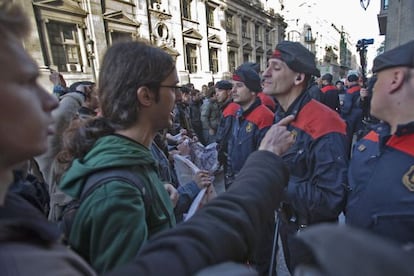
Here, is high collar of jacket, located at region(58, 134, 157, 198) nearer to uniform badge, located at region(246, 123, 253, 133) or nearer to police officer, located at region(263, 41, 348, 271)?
police officer, located at region(263, 41, 348, 271)

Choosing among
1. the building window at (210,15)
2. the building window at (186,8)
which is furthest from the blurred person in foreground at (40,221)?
the building window at (210,15)

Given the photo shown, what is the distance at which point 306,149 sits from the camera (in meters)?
2.10

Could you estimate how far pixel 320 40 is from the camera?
178 feet

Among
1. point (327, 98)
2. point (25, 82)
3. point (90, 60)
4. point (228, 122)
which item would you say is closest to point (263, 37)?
point (90, 60)

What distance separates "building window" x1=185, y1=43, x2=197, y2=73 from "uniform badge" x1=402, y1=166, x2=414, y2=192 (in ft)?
61.8

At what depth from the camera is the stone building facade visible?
11523 millimetres

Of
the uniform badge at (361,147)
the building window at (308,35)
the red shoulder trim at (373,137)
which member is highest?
Result: the building window at (308,35)

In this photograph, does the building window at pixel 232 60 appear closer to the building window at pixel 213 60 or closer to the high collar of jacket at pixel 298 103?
the building window at pixel 213 60

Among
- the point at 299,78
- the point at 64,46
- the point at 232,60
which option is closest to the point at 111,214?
the point at 299,78

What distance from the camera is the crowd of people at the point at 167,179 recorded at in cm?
62

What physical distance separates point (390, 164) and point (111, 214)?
1.57m

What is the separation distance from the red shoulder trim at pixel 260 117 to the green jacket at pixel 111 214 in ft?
7.91

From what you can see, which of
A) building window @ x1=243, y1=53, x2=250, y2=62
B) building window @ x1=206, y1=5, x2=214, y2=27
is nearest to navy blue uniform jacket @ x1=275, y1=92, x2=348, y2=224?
building window @ x1=206, y1=5, x2=214, y2=27

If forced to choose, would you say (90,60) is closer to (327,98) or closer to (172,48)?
(172,48)
